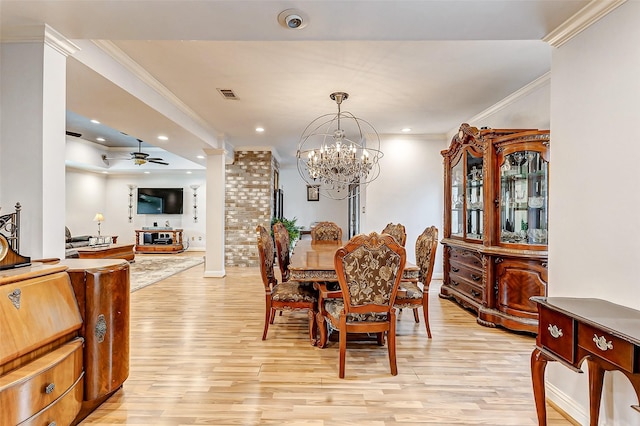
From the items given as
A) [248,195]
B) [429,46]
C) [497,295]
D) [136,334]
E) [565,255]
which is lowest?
[136,334]

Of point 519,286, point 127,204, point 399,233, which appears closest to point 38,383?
point 399,233

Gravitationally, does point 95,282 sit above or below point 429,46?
below

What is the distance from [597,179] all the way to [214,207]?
5231mm

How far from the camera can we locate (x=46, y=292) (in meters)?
1.55

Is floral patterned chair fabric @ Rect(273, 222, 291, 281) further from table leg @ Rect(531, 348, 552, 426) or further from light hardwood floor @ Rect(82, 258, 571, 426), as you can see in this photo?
table leg @ Rect(531, 348, 552, 426)

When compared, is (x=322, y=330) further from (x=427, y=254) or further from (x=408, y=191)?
(x=408, y=191)

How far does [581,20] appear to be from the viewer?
1732mm

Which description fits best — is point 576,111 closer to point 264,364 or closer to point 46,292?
point 264,364

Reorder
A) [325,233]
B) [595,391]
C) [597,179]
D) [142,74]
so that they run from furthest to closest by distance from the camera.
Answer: [325,233]
[142,74]
[597,179]
[595,391]

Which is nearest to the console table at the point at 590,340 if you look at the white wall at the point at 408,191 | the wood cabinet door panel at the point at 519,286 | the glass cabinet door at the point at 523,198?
the wood cabinet door panel at the point at 519,286

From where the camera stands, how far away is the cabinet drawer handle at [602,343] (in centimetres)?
122

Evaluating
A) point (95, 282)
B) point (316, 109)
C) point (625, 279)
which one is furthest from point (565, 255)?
point (316, 109)

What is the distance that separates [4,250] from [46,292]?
0.28 metres

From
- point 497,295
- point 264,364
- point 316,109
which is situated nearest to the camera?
point 264,364
